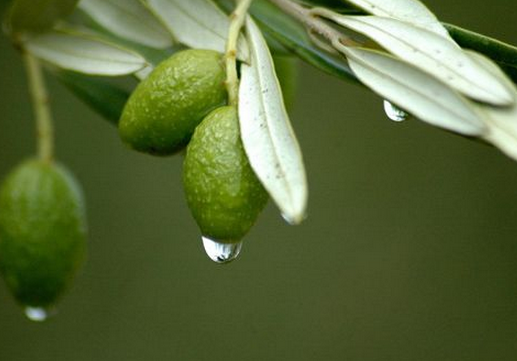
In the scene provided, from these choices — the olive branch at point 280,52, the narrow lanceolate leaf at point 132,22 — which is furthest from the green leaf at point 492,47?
the narrow lanceolate leaf at point 132,22

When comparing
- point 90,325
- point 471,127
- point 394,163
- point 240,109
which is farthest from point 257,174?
point 394,163

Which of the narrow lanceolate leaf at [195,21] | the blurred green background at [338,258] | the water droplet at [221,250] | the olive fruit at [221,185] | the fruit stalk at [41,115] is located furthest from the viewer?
the blurred green background at [338,258]

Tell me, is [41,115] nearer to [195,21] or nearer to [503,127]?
Result: [195,21]

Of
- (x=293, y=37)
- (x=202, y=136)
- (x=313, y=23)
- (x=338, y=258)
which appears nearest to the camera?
(x=202, y=136)

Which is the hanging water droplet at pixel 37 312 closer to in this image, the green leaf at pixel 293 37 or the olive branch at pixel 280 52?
the olive branch at pixel 280 52

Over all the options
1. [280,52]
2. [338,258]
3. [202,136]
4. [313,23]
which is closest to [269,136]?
[202,136]
